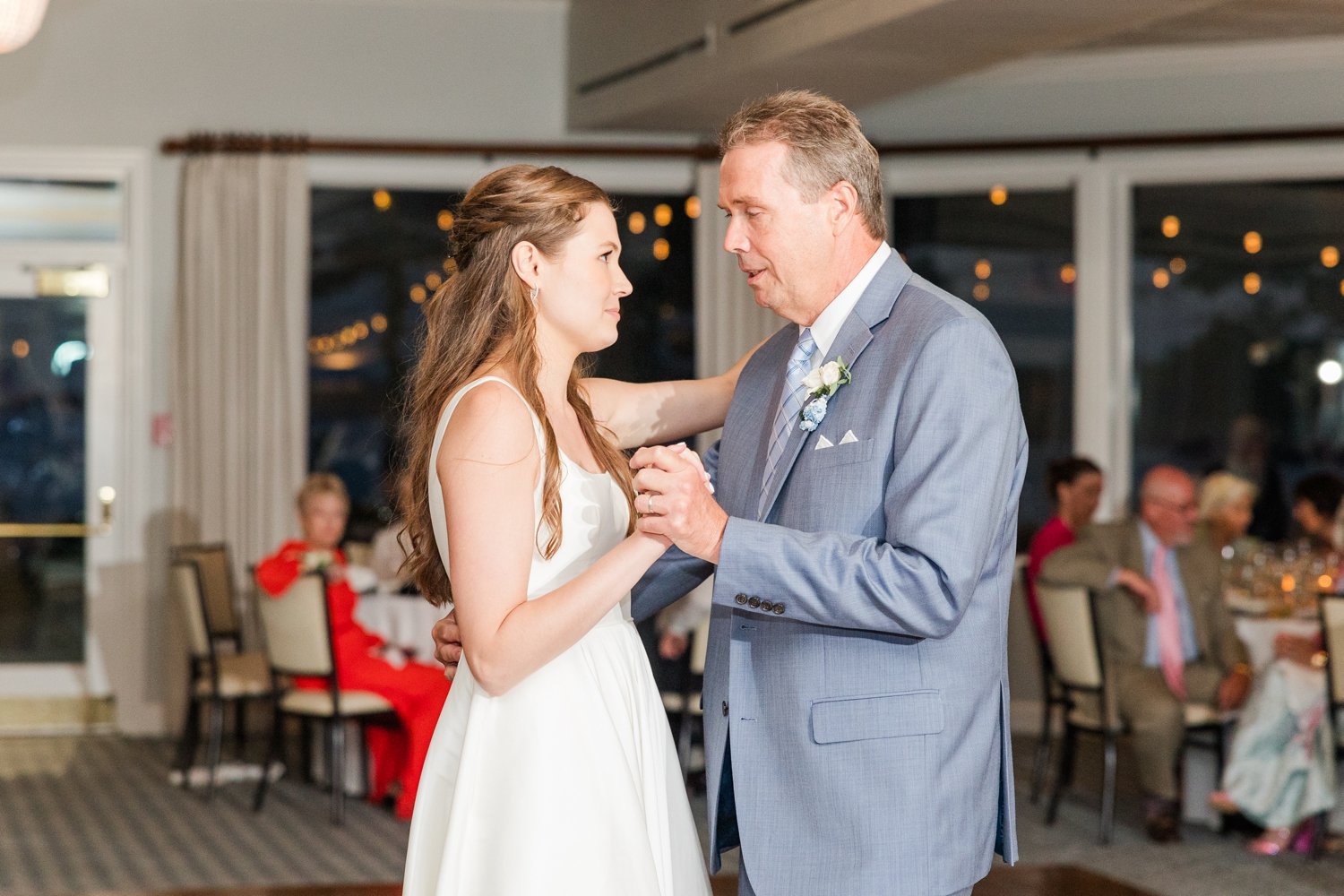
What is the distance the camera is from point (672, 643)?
6.28 m

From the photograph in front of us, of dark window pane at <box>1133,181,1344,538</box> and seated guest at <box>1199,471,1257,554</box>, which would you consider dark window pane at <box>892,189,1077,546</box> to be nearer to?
dark window pane at <box>1133,181,1344,538</box>

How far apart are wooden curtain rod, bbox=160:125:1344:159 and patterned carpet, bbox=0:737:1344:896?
339 centimetres

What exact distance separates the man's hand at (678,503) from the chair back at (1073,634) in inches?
161

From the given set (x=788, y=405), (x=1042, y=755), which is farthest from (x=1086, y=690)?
(x=788, y=405)

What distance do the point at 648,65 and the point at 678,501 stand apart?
605 centimetres

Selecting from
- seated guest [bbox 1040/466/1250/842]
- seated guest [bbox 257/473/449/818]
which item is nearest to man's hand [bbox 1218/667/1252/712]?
seated guest [bbox 1040/466/1250/842]

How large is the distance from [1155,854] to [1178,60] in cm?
442

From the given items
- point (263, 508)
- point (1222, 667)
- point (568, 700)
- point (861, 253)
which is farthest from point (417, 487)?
point (263, 508)

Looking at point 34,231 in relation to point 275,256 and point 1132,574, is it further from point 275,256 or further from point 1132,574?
point 1132,574

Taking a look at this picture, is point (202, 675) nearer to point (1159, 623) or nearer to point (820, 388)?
point (1159, 623)

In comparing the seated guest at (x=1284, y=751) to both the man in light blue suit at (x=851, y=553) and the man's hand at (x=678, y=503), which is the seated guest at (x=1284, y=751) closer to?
the man in light blue suit at (x=851, y=553)

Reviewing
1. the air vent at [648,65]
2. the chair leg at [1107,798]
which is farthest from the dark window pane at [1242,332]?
the chair leg at [1107,798]

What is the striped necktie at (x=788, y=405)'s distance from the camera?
2180 millimetres

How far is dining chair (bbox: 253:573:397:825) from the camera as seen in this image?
5980mm
